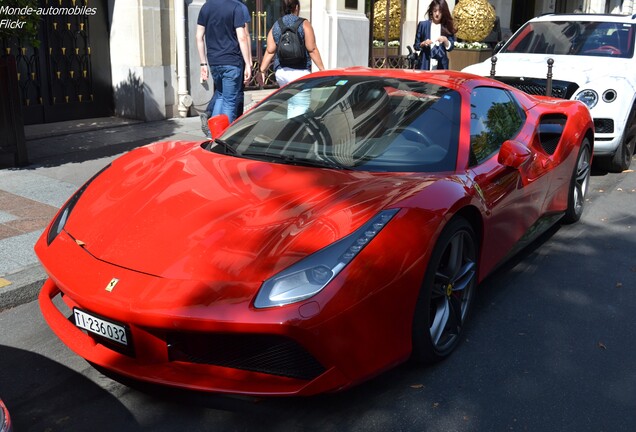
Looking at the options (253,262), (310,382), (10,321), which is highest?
(253,262)

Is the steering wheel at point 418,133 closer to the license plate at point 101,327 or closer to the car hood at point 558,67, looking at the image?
the license plate at point 101,327

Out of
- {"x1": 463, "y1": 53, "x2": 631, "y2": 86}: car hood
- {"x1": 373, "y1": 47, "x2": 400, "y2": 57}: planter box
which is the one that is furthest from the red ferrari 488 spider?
{"x1": 373, "y1": 47, "x2": 400, "y2": 57}: planter box

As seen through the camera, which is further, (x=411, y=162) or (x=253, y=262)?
(x=411, y=162)

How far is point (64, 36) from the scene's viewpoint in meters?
10.0

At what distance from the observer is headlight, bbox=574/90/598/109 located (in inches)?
307

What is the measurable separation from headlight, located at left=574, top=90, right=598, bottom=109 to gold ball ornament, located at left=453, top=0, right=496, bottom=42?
878cm

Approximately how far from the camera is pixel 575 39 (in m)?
9.16

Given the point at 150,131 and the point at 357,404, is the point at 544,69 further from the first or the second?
the point at 357,404

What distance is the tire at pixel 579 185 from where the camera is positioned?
5781 mm

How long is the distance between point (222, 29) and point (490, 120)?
14.3ft

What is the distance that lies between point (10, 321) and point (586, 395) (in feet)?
10.4

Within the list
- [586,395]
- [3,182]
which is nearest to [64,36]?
[3,182]

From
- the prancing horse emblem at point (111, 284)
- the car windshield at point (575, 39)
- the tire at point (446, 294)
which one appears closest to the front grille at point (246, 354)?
the prancing horse emblem at point (111, 284)

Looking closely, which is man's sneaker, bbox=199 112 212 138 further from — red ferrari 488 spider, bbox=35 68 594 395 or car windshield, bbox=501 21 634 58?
car windshield, bbox=501 21 634 58
